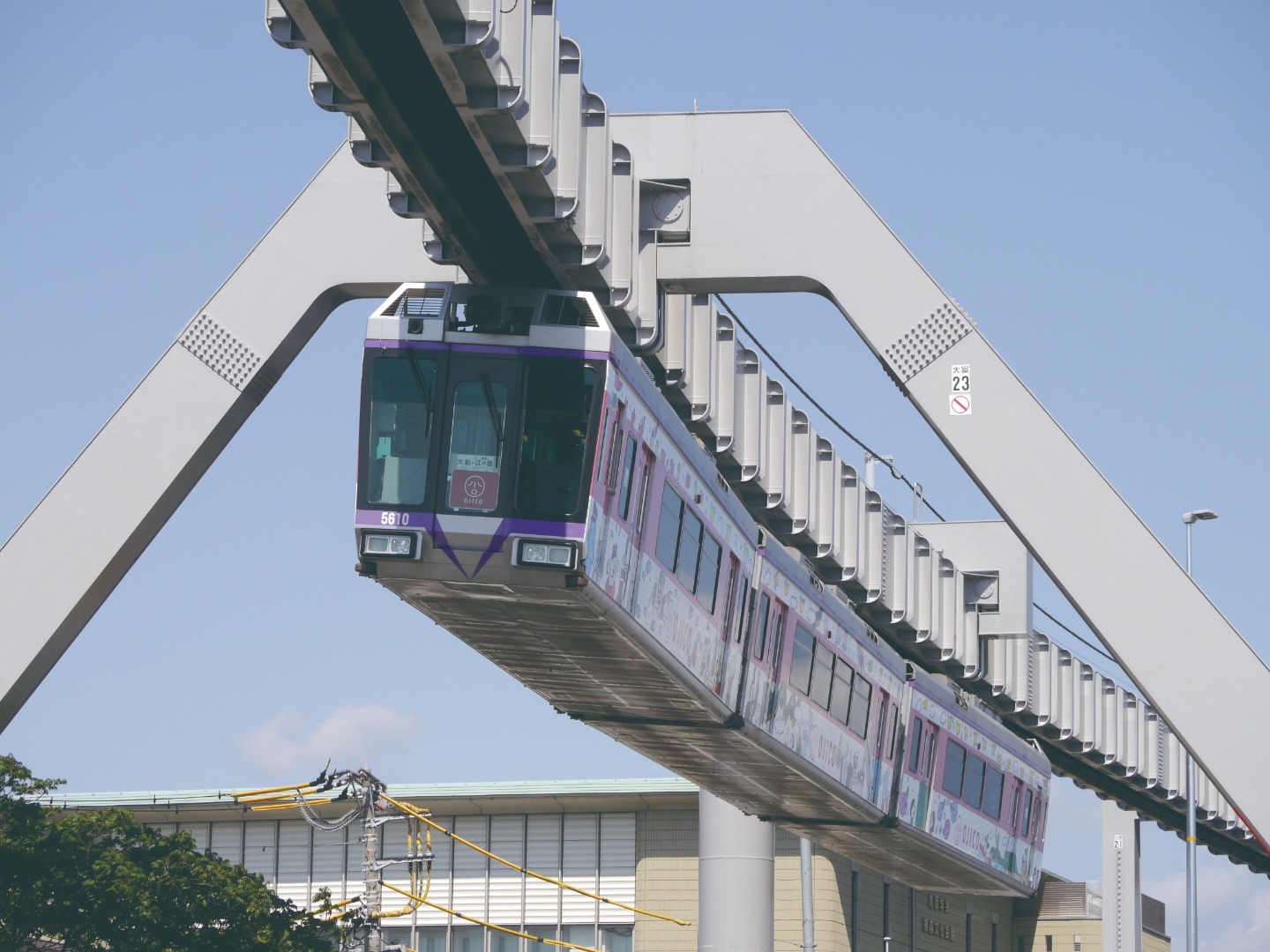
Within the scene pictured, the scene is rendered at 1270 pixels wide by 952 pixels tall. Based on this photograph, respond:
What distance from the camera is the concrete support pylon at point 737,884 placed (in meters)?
40.1

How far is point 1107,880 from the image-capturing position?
4753cm

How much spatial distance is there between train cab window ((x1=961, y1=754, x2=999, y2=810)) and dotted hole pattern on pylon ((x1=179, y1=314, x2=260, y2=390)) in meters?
16.7

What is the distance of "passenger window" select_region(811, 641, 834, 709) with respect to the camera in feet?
84.2

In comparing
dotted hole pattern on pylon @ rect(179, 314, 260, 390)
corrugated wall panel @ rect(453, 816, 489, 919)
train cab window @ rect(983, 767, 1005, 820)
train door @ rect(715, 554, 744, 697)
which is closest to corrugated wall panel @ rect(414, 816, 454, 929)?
corrugated wall panel @ rect(453, 816, 489, 919)

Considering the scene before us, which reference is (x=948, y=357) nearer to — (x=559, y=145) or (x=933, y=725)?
(x=559, y=145)

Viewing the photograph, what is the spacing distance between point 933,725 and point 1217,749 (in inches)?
480

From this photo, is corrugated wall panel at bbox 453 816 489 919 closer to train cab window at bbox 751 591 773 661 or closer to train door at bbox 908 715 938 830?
train door at bbox 908 715 938 830

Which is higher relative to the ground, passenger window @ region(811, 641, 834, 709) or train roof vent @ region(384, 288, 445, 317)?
train roof vent @ region(384, 288, 445, 317)

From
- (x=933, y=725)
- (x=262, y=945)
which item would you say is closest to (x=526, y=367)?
(x=262, y=945)

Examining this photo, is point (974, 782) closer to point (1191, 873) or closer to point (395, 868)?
point (1191, 873)

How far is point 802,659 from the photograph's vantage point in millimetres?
25062

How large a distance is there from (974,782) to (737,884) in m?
7.71

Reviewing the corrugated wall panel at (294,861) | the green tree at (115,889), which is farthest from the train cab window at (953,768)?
the corrugated wall panel at (294,861)

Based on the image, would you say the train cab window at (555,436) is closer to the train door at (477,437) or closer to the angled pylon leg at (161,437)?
the train door at (477,437)
